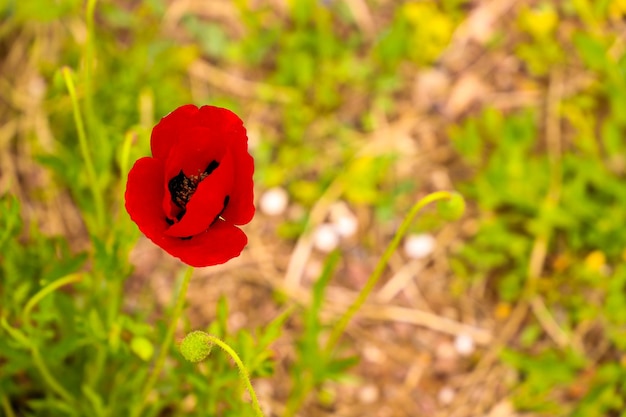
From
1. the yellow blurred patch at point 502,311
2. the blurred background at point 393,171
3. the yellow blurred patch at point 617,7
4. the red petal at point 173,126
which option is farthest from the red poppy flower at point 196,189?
the yellow blurred patch at point 617,7

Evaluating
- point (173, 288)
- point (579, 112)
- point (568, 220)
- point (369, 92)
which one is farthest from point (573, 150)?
point (173, 288)

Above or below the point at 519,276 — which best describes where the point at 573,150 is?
above

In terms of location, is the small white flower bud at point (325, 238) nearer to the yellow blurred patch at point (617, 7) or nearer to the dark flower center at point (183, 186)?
the dark flower center at point (183, 186)

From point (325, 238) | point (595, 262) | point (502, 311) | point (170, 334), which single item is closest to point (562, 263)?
point (595, 262)

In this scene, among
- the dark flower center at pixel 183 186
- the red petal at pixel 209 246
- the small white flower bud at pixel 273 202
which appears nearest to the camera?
the red petal at pixel 209 246

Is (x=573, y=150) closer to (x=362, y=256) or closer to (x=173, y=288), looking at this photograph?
(x=362, y=256)

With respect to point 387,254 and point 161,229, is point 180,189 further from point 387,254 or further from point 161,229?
point 387,254
